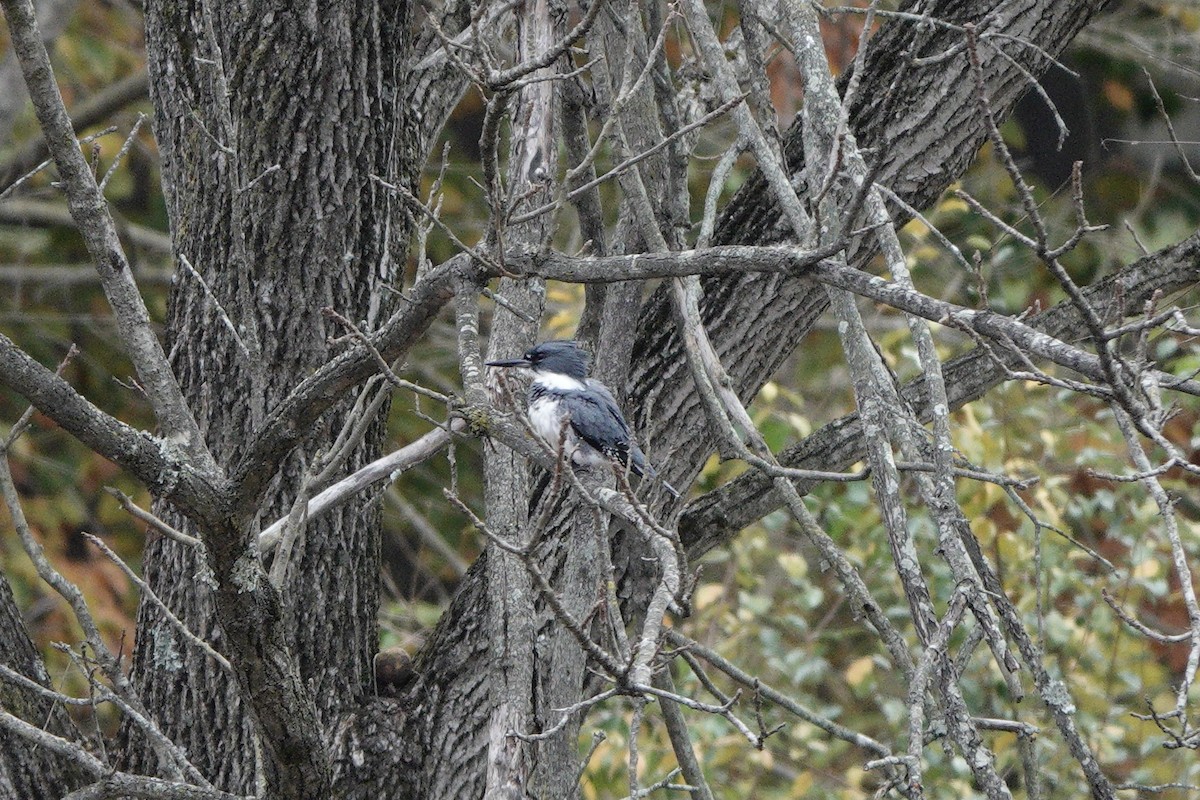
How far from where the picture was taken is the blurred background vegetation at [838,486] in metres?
4.81

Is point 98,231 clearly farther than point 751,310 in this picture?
No

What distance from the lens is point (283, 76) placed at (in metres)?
3.17

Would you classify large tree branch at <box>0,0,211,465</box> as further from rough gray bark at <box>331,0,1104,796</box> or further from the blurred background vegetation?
the blurred background vegetation

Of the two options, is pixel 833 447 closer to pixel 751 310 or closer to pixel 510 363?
pixel 751 310

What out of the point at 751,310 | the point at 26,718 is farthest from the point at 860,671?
the point at 26,718

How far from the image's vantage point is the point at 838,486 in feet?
16.2

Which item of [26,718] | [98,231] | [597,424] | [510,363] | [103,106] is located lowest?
[26,718]

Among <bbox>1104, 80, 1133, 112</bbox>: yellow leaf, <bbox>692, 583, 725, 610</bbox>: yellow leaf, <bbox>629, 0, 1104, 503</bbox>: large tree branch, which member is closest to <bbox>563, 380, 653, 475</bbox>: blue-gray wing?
<bbox>629, 0, 1104, 503</bbox>: large tree branch

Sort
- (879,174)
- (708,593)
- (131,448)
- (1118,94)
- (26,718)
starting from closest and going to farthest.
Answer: (131,448), (26,718), (879,174), (708,593), (1118,94)

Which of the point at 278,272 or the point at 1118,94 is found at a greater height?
the point at 1118,94

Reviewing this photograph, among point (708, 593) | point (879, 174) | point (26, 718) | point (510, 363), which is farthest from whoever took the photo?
point (708, 593)

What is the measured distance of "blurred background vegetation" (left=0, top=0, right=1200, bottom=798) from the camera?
4812mm

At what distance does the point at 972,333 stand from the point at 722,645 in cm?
383

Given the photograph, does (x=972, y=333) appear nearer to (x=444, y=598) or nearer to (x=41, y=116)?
(x=41, y=116)
